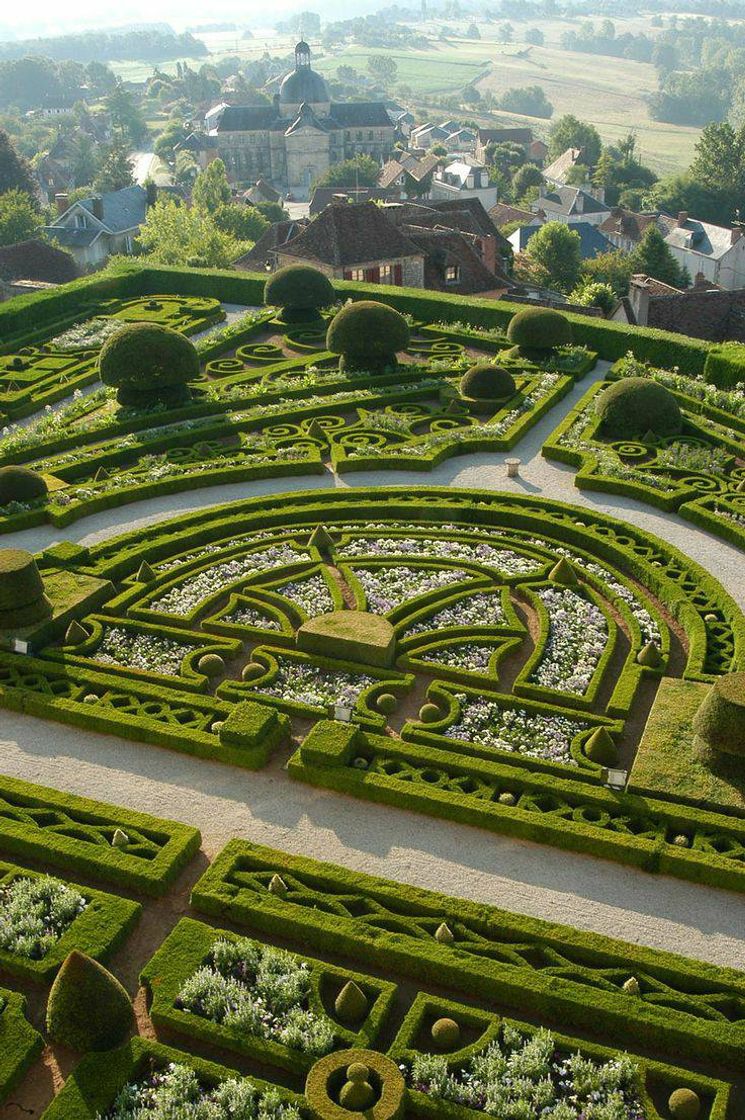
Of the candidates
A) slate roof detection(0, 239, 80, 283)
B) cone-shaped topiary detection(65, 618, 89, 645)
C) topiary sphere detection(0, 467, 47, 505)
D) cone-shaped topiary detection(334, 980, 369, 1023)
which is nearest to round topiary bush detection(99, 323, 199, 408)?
topiary sphere detection(0, 467, 47, 505)

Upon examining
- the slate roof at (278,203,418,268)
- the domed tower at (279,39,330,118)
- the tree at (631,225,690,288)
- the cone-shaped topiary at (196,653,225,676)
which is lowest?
the tree at (631,225,690,288)

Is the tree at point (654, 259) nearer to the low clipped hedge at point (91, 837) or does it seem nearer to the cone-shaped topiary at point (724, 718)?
the cone-shaped topiary at point (724, 718)

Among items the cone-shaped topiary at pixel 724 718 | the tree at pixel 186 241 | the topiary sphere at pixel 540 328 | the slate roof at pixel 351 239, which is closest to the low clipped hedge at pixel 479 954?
the cone-shaped topiary at pixel 724 718

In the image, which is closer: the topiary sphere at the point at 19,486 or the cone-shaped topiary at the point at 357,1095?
the cone-shaped topiary at the point at 357,1095

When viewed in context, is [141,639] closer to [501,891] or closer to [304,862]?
[304,862]

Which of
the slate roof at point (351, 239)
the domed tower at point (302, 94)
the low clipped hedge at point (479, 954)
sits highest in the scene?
the domed tower at point (302, 94)

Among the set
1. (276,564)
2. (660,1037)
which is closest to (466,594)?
(276,564)

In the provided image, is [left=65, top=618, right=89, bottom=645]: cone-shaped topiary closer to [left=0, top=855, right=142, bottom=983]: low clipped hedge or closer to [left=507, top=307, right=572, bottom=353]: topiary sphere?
[left=0, top=855, right=142, bottom=983]: low clipped hedge
